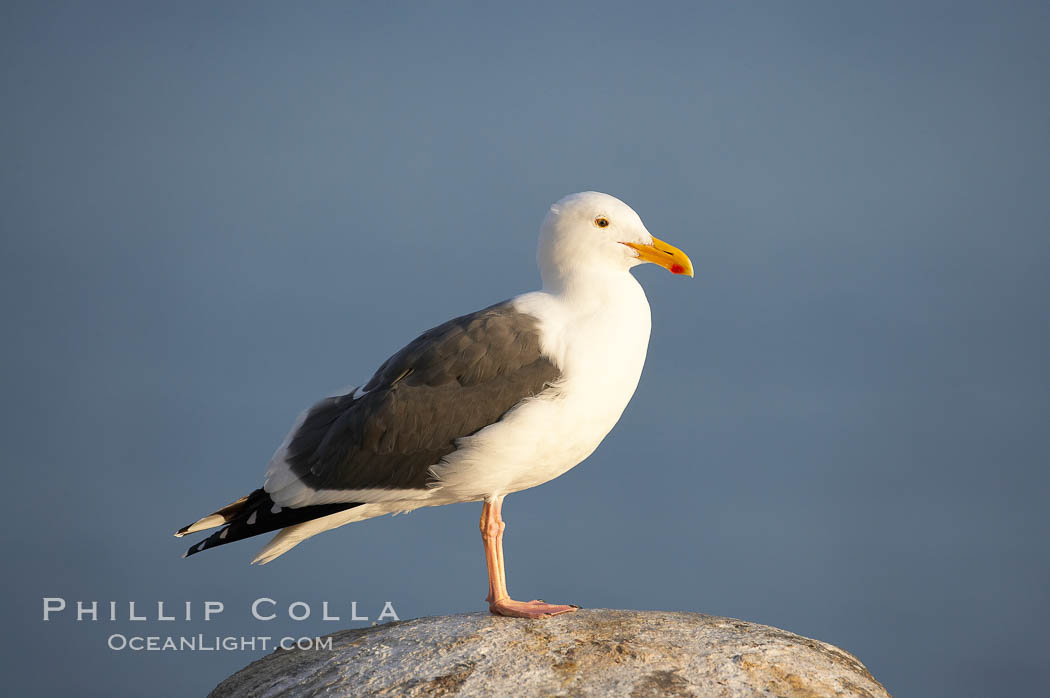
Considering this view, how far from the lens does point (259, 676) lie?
6891 millimetres

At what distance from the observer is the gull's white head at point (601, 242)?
6871 mm

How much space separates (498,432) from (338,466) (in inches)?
37.8

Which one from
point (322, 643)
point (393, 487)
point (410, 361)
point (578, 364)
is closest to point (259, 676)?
point (322, 643)

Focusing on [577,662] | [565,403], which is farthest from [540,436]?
[577,662]

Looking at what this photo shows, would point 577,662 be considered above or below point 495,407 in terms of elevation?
below

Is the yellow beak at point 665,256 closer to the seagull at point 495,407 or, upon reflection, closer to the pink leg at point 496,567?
the seagull at point 495,407

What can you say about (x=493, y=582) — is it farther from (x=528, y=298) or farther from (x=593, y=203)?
(x=593, y=203)

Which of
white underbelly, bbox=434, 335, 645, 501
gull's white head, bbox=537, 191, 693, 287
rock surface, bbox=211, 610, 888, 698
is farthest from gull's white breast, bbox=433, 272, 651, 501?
rock surface, bbox=211, 610, 888, 698

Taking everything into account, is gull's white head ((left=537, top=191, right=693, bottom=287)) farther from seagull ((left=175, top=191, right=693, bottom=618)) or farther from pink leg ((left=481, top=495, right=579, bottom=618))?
pink leg ((left=481, top=495, right=579, bottom=618))

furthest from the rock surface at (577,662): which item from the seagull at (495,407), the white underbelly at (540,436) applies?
the white underbelly at (540,436)

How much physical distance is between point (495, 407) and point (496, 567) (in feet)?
3.33

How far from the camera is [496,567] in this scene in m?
6.89

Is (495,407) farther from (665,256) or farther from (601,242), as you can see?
(665,256)

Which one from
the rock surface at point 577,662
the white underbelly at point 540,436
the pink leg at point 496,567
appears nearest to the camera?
the rock surface at point 577,662
